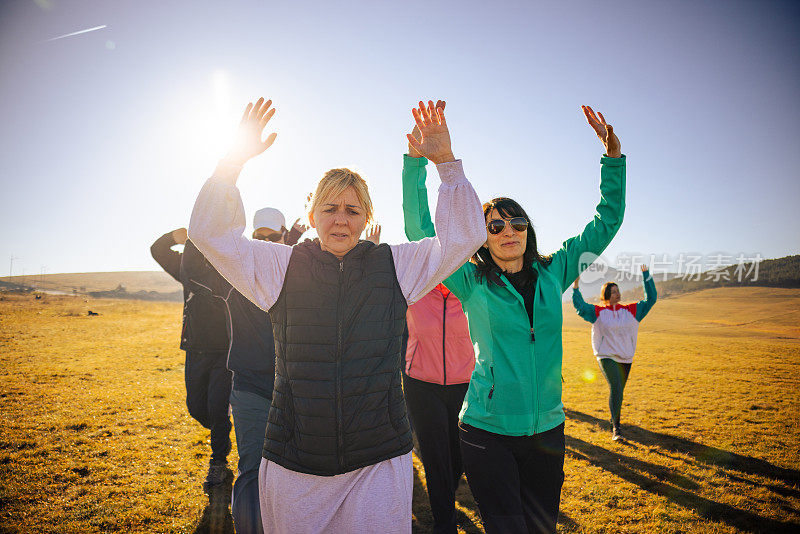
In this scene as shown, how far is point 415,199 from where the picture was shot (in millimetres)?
3105

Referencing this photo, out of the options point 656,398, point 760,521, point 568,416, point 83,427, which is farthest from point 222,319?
point 656,398

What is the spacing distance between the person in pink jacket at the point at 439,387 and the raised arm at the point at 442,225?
1.79 m

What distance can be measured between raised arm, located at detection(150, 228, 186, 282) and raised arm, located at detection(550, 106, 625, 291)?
437 centimetres

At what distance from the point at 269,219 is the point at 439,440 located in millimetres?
2976

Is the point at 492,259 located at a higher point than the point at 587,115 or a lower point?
lower

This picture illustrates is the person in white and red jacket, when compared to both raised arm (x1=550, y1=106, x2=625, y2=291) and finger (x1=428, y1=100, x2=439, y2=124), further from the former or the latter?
finger (x1=428, y1=100, x2=439, y2=124)

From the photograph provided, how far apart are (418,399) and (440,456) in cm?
55

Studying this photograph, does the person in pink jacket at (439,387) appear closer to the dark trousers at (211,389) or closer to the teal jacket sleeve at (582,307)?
the dark trousers at (211,389)

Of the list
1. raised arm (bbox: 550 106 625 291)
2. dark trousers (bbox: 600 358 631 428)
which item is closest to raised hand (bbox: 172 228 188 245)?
raised arm (bbox: 550 106 625 291)

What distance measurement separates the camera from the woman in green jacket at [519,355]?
7.97 ft

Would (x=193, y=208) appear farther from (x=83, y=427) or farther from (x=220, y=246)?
(x=83, y=427)

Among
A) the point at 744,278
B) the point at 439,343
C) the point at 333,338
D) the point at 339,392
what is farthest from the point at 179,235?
the point at 744,278

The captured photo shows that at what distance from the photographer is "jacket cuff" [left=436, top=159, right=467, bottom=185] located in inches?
75.3

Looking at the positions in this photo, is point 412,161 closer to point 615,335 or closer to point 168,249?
point 168,249
